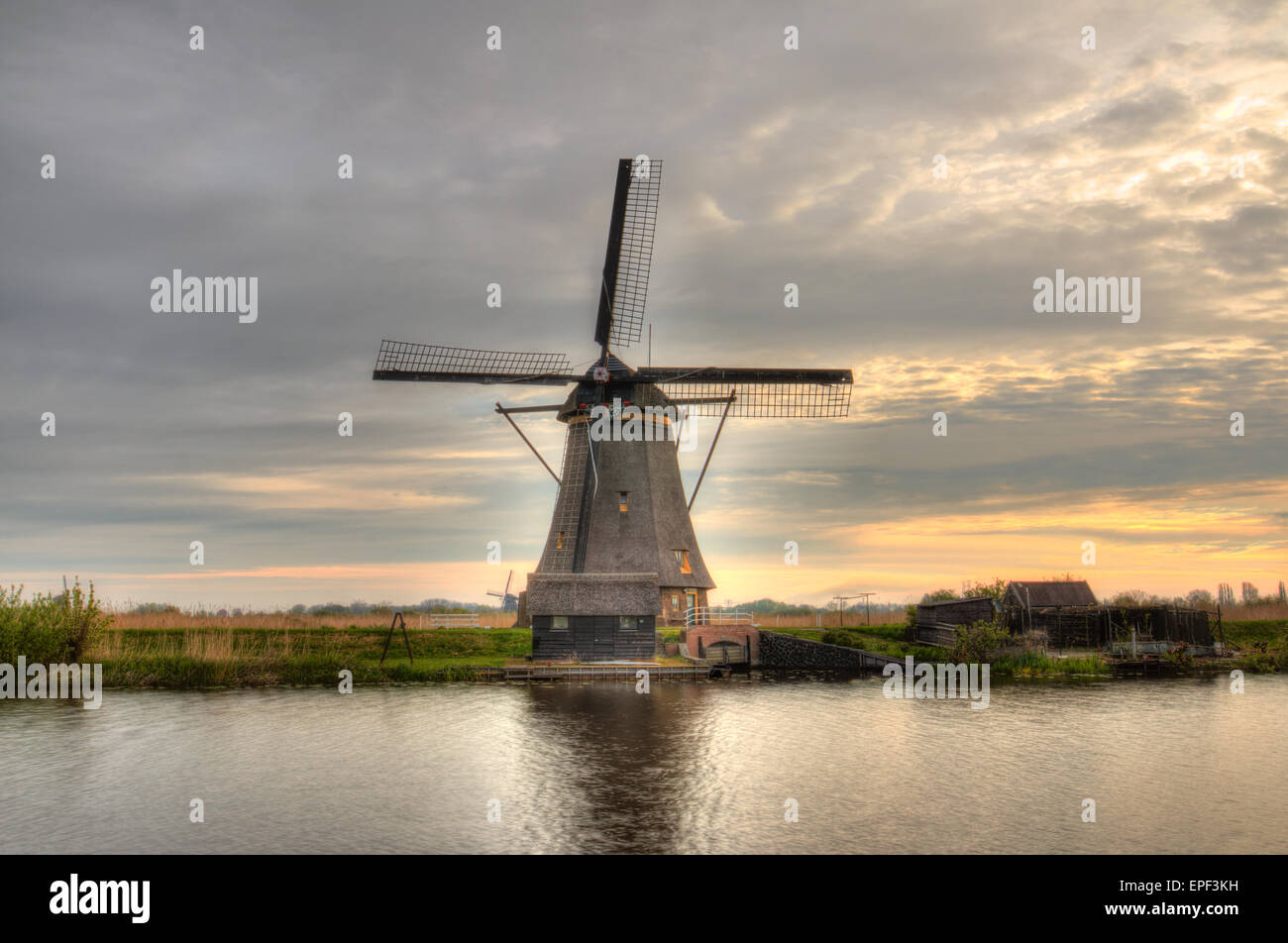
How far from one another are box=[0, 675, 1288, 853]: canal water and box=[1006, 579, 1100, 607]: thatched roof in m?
16.7

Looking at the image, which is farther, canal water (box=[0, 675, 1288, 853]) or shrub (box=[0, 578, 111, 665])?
shrub (box=[0, 578, 111, 665])

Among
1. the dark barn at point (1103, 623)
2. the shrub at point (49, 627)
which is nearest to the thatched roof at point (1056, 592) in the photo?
the dark barn at point (1103, 623)

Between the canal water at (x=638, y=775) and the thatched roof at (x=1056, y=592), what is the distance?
16.7 m

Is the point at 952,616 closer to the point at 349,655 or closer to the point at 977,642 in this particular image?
the point at 977,642

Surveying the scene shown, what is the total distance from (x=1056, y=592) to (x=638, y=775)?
37139 millimetres

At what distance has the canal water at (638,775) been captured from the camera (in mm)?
15852

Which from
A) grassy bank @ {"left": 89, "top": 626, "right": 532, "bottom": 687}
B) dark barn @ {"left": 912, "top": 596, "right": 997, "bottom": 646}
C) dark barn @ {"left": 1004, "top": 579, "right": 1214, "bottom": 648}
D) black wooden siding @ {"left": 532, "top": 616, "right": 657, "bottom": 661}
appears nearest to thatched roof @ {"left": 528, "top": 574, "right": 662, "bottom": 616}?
black wooden siding @ {"left": 532, "top": 616, "right": 657, "bottom": 661}

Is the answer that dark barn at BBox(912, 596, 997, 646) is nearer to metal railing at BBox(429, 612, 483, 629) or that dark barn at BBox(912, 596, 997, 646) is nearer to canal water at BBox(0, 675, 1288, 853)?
canal water at BBox(0, 675, 1288, 853)

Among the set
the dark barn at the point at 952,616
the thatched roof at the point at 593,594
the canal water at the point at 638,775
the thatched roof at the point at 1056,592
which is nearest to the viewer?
the canal water at the point at 638,775

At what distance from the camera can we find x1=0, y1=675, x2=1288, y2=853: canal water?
15852mm

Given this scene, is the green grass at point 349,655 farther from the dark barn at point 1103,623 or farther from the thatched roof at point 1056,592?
the thatched roof at point 1056,592
